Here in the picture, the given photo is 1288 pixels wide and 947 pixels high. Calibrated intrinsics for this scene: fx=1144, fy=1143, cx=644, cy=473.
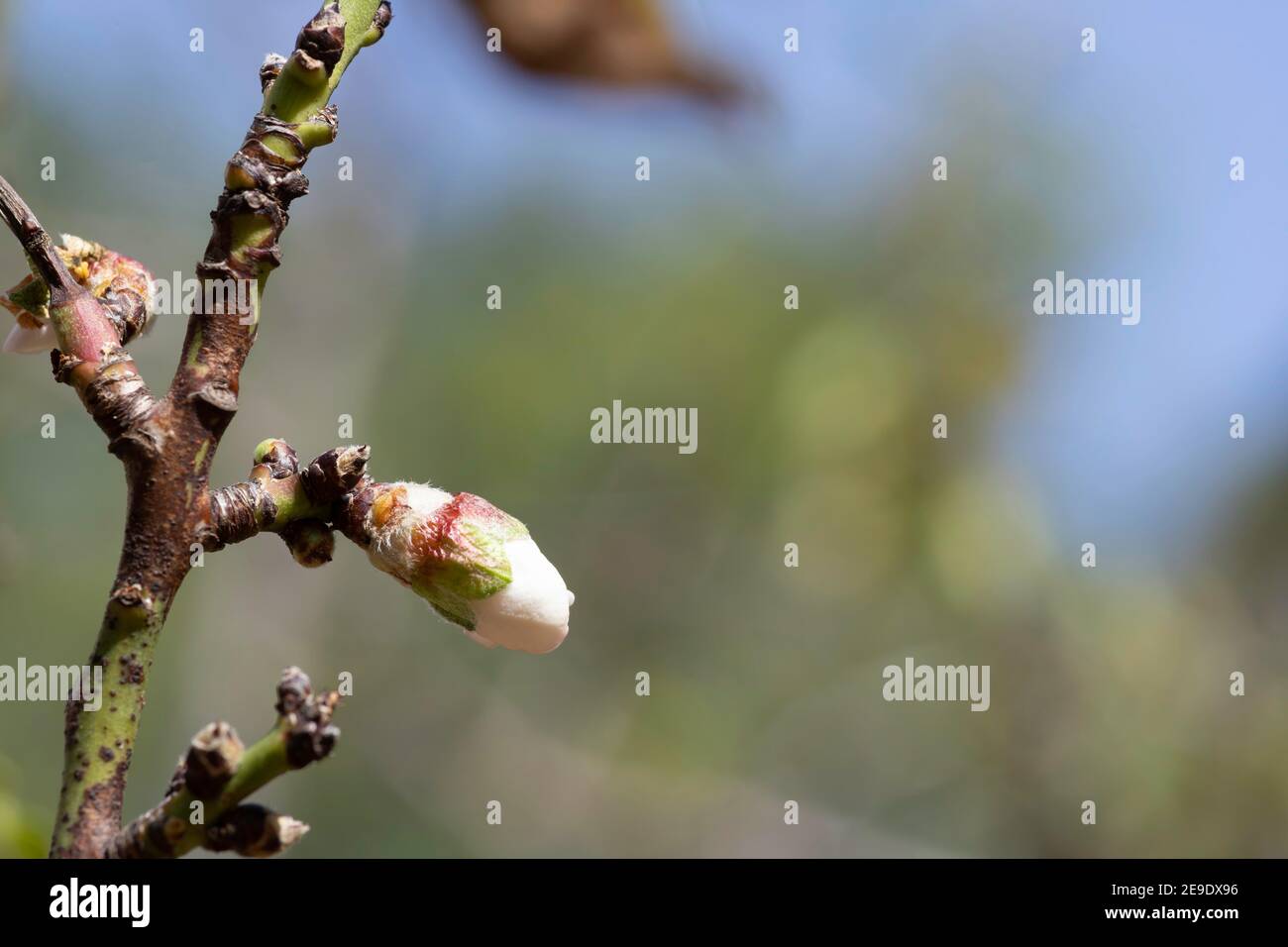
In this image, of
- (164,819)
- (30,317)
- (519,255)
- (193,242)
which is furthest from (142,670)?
(519,255)

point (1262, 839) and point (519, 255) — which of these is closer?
point (1262, 839)

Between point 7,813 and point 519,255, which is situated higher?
point 519,255

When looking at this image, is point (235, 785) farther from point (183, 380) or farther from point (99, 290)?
point (99, 290)

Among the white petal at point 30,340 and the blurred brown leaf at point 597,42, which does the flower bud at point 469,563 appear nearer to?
the white petal at point 30,340

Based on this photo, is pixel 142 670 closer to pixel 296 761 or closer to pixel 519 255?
pixel 296 761

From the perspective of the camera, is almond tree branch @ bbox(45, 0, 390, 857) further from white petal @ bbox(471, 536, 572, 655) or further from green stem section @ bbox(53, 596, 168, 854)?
white petal @ bbox(471, 536, 572, 655)

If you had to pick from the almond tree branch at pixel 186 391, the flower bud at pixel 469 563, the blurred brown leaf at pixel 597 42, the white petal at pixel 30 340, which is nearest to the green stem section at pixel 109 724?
the almond tree branch at pixel 186 391

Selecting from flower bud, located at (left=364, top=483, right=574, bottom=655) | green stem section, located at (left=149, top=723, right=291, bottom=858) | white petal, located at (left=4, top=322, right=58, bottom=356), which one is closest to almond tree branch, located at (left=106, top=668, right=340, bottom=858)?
green stem section, located at (left=149, top=723, right=291, bottom=858)

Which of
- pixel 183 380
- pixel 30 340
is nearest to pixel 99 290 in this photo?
pixel 30 340
